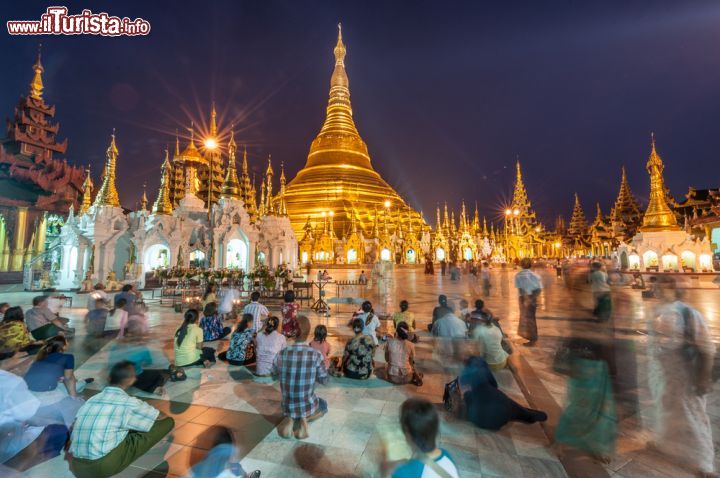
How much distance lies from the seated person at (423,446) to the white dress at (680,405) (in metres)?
3.03

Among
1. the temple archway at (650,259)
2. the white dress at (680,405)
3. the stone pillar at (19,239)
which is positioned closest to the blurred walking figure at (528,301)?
the white dress at (680,405)

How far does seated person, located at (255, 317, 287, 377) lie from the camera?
5492mm

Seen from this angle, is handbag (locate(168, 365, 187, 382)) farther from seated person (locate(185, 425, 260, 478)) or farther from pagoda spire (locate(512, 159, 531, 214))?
pagoda spire (locate(512, 159, 531, 214))

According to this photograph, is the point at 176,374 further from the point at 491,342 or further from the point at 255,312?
the point at 491,342

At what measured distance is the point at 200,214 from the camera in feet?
70.8

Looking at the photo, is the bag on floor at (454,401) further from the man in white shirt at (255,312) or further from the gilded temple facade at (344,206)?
the gilded temple facade at (344,206)

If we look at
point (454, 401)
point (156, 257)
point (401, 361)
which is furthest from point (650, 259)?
point (156, 257)

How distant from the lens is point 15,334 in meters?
5.39

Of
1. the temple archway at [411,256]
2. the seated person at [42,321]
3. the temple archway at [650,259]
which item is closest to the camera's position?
the seated person at [42,321]

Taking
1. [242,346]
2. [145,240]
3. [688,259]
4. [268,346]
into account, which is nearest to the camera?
[268,346]

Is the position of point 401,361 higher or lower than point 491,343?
lower

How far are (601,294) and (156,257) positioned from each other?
21.9m

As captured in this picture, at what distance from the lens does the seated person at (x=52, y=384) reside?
3594 mm

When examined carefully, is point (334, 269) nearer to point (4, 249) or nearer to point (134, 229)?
point (134, 229)
